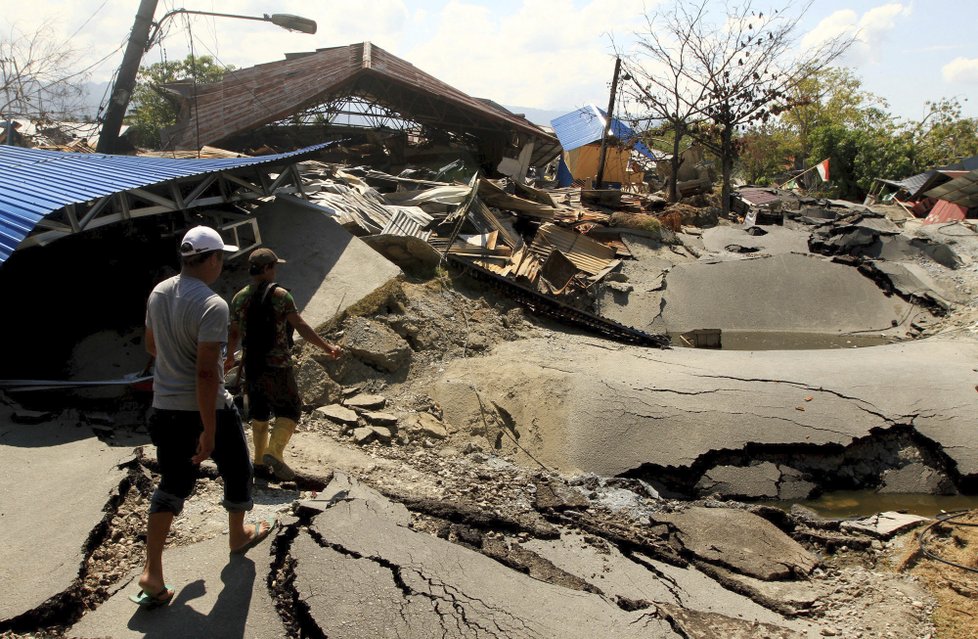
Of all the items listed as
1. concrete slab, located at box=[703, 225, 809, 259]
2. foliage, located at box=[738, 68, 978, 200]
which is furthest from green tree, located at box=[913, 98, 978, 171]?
concrete slab, located at box=[703, 225, 809, 259]

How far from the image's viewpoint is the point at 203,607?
2.96m

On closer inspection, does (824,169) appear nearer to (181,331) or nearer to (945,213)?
(945,213)

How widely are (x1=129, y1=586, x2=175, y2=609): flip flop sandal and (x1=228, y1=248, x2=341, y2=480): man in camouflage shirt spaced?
1391mm

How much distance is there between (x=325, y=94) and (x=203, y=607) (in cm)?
1275

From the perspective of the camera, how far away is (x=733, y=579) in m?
4.15

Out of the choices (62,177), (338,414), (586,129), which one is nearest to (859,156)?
(586,129)

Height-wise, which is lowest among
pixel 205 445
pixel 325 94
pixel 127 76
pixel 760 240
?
pixel 205 445

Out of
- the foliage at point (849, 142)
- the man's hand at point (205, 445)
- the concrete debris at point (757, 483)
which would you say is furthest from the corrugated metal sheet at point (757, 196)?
the man's hand at point (205, 445)

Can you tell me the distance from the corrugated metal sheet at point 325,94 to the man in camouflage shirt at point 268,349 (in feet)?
34.9

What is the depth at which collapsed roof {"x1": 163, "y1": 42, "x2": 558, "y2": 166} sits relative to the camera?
13.9 m

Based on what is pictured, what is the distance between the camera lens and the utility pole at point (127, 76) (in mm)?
12141

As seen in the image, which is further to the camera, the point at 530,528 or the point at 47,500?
the point at 530,528

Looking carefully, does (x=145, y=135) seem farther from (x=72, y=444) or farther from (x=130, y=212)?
(x=72, y=444)

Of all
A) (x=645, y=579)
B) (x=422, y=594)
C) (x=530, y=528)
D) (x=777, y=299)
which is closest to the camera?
(x=422, y=594)
